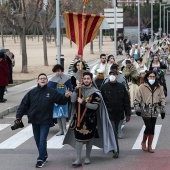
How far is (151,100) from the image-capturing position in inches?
456

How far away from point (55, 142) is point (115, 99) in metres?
2.11

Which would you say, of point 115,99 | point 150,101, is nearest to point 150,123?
point 150,101

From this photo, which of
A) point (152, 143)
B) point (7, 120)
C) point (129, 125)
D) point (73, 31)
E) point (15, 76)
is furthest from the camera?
point (15, 76)

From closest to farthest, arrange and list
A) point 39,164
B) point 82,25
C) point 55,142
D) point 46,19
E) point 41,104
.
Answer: point 82,25 < point 41,104 < point 39,164 < point 55,142 < point 46,19

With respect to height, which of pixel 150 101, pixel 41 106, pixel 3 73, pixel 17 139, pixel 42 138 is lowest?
pixel 17 139

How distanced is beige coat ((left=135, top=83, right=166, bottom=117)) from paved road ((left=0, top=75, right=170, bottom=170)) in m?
0.78

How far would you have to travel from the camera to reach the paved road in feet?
35.0

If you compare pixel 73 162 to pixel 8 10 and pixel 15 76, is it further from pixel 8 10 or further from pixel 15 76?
pixel 8 10

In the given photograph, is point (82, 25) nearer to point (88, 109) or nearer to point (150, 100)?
point (88, 109)

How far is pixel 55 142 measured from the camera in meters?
13.1

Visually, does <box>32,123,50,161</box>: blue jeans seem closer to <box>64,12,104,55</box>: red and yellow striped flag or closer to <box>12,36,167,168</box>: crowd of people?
<box>12,36,167,168</box>: crowd of people

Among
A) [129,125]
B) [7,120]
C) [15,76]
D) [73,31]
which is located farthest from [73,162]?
[15,76]

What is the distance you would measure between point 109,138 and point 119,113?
77cm

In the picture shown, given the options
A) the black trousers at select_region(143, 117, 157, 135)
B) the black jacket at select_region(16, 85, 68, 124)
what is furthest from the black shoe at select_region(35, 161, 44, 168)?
the black trousers at select_region(143, 117, 157, 135)
